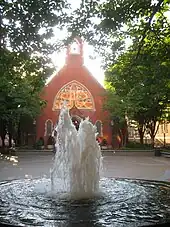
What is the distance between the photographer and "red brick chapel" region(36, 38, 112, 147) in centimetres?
3781

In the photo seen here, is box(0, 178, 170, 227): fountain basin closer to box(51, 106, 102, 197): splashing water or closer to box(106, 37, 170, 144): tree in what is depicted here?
box(51, 106, 102, 197): splashing water

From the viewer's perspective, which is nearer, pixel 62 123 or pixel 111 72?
pixel 62 123

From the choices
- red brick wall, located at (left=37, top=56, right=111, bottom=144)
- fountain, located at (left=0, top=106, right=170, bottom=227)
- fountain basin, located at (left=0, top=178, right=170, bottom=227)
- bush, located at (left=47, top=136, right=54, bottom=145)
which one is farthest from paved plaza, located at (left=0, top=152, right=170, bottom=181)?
red brick wall, located at (left=37, top=56, right=111, bottom=144)

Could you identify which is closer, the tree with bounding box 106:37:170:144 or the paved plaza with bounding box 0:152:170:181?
the tree with bounding box 106:37:170:144

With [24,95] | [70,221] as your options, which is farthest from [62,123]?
[24,95]

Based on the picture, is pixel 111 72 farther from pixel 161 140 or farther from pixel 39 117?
pixel 161 140

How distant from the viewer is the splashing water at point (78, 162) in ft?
22.5

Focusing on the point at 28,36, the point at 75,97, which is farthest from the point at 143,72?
the point at 75,97

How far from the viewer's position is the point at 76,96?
38.4 meters

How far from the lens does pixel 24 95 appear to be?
2603cm

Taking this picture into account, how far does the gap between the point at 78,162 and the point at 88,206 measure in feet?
4.38

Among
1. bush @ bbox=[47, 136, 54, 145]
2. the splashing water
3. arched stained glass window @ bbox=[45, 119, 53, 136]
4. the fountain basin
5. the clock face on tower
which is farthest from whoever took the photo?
the clock face on tower

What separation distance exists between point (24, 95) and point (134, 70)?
14.8 meters

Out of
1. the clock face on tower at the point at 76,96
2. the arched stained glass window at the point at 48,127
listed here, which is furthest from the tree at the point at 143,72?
the arched stained glass window at the point at 48,127
